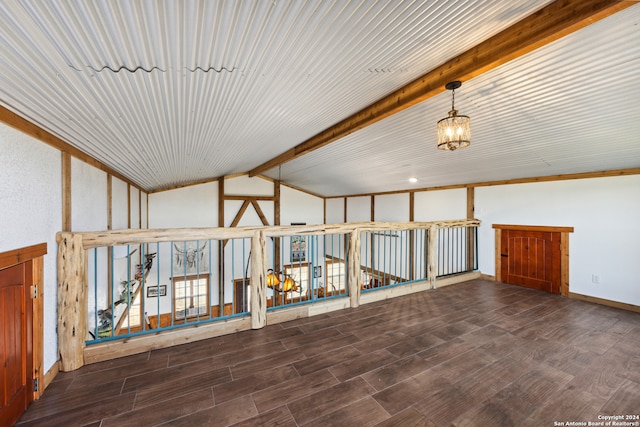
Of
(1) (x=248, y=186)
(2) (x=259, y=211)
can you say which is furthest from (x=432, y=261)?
(1) (x=248, y=186)

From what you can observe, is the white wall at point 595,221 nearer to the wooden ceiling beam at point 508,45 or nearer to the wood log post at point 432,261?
the wood log post at point 432,261

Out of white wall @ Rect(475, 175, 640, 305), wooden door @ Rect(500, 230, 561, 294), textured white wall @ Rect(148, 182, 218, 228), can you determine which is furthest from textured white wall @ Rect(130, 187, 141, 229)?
white wall @ Rect(475, 175, 640, 305)

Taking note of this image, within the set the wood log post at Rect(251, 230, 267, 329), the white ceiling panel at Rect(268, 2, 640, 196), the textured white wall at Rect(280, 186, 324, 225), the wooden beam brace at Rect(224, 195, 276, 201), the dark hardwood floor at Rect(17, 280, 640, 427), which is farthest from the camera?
the textured white wall at Rect(280, 186, 324, 225)

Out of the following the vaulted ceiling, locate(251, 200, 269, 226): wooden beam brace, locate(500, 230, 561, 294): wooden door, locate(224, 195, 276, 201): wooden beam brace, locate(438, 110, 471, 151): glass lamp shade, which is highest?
the vaulted ceiling

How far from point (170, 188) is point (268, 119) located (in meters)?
7.06

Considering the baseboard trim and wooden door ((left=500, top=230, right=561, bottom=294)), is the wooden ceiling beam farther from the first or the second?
the baseboard trim

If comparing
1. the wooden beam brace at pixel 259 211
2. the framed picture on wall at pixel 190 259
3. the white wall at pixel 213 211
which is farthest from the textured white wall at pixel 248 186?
the framed picture on wall at pixel 190 259

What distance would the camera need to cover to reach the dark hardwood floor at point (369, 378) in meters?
1.84

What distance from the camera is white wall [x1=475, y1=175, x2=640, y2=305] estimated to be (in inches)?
169

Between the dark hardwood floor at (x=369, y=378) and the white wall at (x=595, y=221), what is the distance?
4.45 feet

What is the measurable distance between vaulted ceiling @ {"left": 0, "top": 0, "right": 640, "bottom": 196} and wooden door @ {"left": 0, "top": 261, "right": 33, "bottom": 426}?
4.05 feet

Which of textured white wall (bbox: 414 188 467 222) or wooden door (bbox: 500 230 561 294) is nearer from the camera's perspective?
wooden door (bbox: 500 230 561 294)

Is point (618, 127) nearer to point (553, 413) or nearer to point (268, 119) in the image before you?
point (553, 413)

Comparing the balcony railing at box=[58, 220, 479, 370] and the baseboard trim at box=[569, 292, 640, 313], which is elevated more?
the balcony railing at box=[58, 220, 479, 370]
